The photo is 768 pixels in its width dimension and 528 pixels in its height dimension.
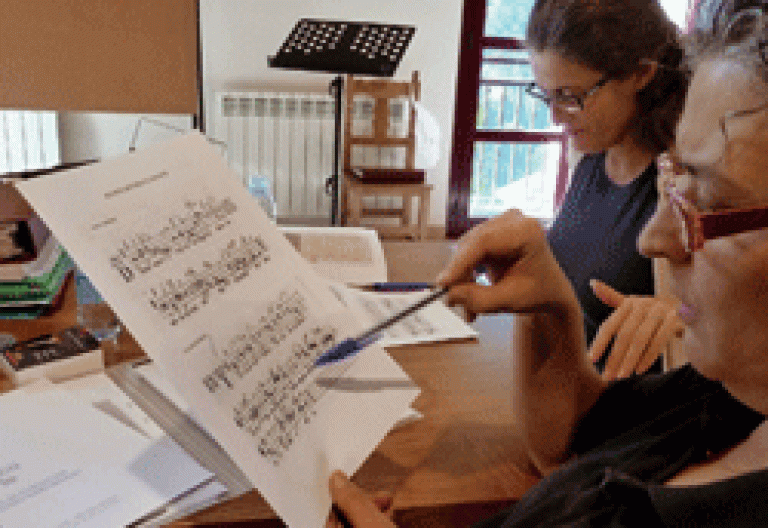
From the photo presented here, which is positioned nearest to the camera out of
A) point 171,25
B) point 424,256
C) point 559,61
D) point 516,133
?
point 171,25

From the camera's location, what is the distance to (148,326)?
2.12 feet

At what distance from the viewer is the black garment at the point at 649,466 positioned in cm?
61

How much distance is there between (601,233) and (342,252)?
55cm

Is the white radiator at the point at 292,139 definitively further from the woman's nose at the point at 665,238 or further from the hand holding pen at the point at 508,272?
the woman's nose at the point at 665,238

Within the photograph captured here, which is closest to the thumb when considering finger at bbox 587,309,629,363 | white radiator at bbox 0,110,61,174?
finger at bbox 587,309,629,363

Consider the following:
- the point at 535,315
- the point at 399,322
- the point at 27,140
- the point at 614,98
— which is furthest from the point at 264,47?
the point at 535,315

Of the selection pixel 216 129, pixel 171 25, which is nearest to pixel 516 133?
pixel 216 129

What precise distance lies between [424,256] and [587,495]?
3.16ft

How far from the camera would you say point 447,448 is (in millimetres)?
907

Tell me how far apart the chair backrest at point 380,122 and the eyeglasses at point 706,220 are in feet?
11.1

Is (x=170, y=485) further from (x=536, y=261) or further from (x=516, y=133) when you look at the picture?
(x=516, y=133)

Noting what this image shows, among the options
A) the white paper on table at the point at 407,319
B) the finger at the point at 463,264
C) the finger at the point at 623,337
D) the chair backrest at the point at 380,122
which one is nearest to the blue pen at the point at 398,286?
the white paper on table at the point at 407,319

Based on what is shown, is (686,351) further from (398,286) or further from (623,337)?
(398,286)

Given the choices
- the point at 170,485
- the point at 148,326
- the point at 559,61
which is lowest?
the point at 170,485
